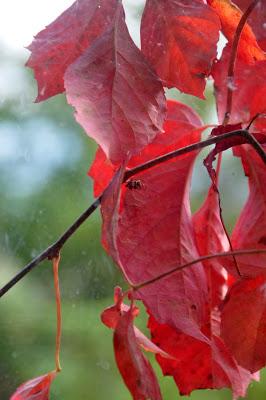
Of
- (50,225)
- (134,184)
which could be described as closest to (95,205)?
(134,184)

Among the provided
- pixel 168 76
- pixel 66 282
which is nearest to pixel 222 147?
pixel 168 76

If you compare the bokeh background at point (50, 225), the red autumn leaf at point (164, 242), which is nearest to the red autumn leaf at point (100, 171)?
the red autumn leaf at point (164, 242)

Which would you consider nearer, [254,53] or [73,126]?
[254,53]

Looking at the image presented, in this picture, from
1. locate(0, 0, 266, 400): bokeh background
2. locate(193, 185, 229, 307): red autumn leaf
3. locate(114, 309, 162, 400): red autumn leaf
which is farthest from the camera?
locate(0, 0, 266, 400): bokeh background

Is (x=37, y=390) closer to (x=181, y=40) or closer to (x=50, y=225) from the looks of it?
(x=181, y=40)

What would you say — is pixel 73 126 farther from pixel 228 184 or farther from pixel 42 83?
pixel 42 83

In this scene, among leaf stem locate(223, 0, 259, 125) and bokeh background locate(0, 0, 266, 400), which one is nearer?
leaf stem locate(223, 0, 259, 125)

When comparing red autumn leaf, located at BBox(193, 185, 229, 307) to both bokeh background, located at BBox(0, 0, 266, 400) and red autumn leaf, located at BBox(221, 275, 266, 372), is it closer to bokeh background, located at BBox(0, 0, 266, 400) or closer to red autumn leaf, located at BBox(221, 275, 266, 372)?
red autumn leaf, located at BBox(221, 275, 266, 372)

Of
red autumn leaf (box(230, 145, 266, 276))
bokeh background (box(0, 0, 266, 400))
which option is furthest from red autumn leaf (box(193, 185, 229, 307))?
bokeh background (box(0, 0, 266, 400))
